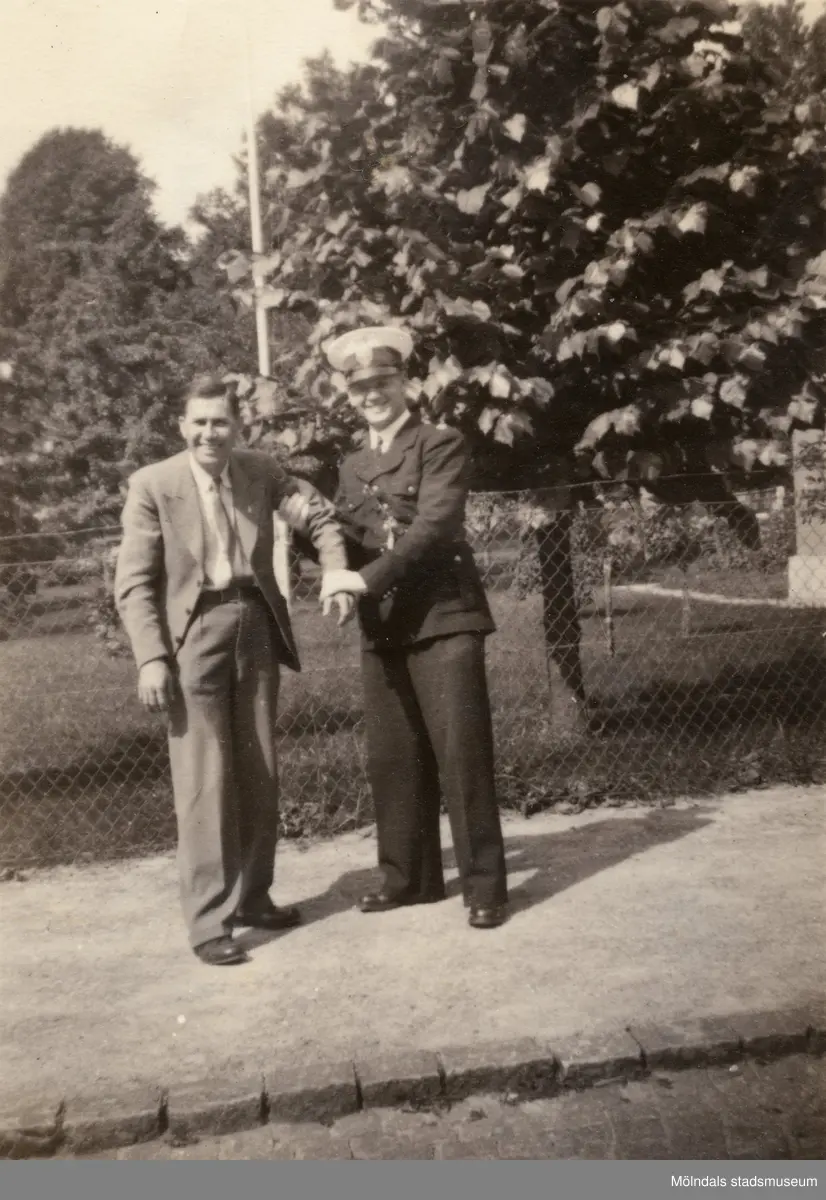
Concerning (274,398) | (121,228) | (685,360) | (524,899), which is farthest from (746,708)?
(121,228)

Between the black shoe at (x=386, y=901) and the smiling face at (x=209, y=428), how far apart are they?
6.06ft

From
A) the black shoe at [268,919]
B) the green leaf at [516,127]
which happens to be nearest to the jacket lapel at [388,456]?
the green leaf at [516,127]

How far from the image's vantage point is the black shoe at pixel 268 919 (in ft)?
13.9

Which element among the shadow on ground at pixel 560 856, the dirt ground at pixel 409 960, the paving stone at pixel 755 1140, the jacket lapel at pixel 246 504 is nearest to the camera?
the paving stone at pixel 755 1140

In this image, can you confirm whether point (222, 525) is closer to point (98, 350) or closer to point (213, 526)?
point (213, 526)

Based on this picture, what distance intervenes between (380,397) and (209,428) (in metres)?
0.68

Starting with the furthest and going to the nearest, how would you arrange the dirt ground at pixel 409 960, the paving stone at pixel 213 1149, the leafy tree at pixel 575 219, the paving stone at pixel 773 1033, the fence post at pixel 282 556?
the fence post at pixel 282 556 → the leafy tree at pixel 575 219 → the dirt ground at pixel 409 960 → the paving stone at pixel 773 1033 → the paving stone at pixel 213 1149

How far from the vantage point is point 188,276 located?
766 inches

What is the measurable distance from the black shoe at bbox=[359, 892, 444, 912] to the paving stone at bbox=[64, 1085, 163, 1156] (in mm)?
1458

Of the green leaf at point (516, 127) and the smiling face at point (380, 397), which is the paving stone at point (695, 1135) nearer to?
the smiling face at point (380, 397)

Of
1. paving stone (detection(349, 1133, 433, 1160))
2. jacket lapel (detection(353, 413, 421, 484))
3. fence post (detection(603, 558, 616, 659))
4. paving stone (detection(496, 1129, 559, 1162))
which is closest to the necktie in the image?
jacket lapel (detection(353, 413, 421, 484))

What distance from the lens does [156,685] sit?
3842mm

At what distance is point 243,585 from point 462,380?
183 centimetres

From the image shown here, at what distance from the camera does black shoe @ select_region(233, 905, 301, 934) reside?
424 cm
